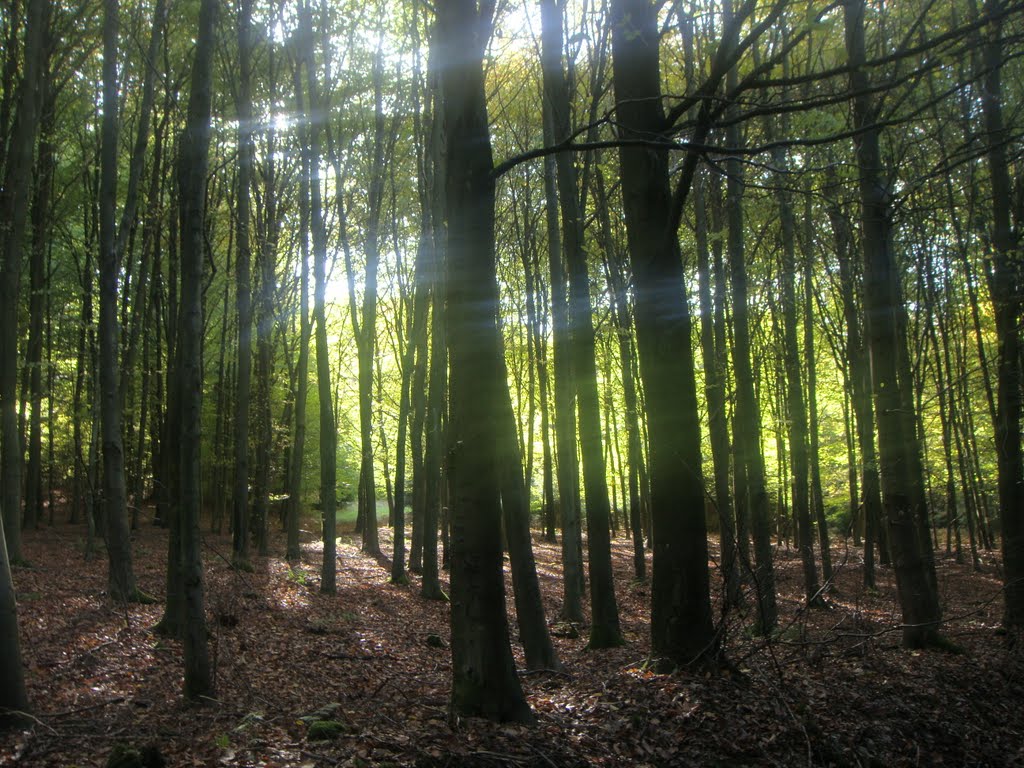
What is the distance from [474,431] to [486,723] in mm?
1984

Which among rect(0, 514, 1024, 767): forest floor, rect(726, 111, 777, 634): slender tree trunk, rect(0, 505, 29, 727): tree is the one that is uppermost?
rect(726, 111, 777, 634): slender tree trunk

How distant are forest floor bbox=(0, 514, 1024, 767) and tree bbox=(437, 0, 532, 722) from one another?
1.11 ft

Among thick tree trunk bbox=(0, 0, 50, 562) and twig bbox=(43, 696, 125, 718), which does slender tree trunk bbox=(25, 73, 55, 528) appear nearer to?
thick tree trunk bbox=(0, 0, 50, 562)

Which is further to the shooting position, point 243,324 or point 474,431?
point 243,324

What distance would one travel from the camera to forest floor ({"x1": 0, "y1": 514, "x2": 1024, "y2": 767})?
457 cm

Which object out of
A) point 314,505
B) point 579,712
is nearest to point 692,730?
point 579,712

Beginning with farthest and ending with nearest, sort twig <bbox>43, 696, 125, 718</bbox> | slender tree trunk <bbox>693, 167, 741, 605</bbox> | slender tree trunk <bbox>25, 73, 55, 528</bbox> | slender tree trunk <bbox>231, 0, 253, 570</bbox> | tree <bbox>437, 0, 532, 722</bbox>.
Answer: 1. slender tree trunk <bbox>25, 73, 55, 528</bbox>
2. slender tree trunk <bbox>231, 0, 253, 570</bbox>
3. slender tree trunk <bbox>693, 167, 741, 605</bbox>
4. twig <bbox>43, 696, 125, 718</bbox>
5. tree <bbox>437, 0, 532, 722</bbox>

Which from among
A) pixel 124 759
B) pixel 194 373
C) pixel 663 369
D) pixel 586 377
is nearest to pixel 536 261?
pixel 586 377

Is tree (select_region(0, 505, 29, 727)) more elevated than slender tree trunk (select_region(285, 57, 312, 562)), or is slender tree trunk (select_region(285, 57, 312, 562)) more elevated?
slender tree trunk (select_region(285, 57, 312, 562))

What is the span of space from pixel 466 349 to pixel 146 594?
876cm

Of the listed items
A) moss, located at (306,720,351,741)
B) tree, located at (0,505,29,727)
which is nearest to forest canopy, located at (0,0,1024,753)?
tree, located at (0,505,29,727)

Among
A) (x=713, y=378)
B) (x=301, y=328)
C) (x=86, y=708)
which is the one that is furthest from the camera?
(x=301, y=328)

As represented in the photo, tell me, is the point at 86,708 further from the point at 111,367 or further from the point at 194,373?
the point at 111,367

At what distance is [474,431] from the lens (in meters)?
4.86
